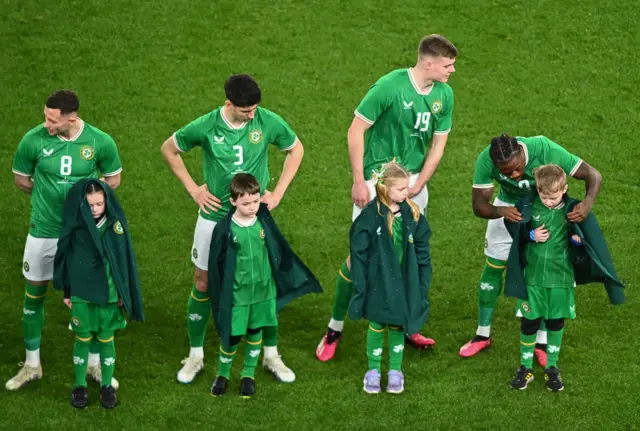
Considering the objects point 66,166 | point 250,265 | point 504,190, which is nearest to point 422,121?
point 504,190

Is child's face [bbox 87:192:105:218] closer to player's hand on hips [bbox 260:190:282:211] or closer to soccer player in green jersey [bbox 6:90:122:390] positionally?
soccer player in green jersey [bbox 6:90:122:390]

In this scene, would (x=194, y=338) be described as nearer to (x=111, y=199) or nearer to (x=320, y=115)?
(x=111, y=199)

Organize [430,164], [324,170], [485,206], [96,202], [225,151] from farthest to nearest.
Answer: [324,170]
[430,164]
[485,206]
[225,151]
[96,202]

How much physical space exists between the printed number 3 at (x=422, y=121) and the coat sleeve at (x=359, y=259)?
2.80 ft

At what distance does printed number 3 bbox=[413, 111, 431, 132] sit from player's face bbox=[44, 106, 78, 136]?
2.35 metres

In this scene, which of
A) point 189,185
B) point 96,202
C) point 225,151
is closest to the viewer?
point 96,202

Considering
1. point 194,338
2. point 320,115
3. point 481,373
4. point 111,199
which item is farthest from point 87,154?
point 320,115

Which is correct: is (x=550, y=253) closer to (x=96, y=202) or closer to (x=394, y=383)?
(x=394, y=383)

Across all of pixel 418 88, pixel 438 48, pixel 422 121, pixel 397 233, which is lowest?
pixel 397 233

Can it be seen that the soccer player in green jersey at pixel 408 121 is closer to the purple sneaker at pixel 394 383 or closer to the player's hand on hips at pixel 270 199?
the player's hand on hips at pixel 270 199

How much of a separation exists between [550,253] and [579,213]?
356 mm

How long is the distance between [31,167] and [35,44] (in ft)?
15.5

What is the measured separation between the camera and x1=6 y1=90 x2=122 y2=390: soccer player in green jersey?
28.5 ft

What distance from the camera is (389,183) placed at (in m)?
8.70
